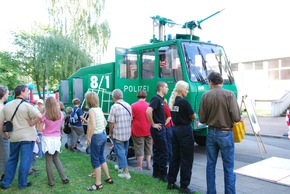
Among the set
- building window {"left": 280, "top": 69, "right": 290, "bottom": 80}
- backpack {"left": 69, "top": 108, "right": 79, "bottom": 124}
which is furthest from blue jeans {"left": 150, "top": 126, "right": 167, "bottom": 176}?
building window {"left": 280, "top": 69, "right": 290, "bottom": 80}

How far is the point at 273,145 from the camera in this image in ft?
31.1

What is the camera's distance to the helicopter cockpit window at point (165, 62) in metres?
7.52

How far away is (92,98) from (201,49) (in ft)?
13.2

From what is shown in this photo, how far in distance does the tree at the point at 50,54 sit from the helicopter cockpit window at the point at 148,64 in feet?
61.3

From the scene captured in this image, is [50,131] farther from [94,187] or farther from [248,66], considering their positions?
[248,66]

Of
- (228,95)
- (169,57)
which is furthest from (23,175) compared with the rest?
(169,57)

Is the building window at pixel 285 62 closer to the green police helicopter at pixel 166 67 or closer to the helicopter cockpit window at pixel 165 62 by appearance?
the green police helicopter at pixel 166 67

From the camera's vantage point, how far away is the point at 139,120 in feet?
20.0

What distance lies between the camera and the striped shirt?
17.4 ft

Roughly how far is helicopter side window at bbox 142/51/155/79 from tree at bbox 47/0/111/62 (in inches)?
796

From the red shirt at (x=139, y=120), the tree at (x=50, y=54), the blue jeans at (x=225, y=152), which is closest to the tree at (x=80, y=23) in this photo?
the tree at (x=50, y=54)

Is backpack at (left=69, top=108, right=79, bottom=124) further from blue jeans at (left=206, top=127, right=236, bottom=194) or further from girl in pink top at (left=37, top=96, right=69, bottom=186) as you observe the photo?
blue jeans at (left=206, top=127, right=236, bottom=194)

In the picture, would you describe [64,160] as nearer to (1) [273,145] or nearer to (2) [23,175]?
Result: (2) [23,175]

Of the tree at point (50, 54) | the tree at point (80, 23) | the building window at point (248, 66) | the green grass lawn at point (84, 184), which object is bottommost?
the green grass lawn at point (84, 184)
